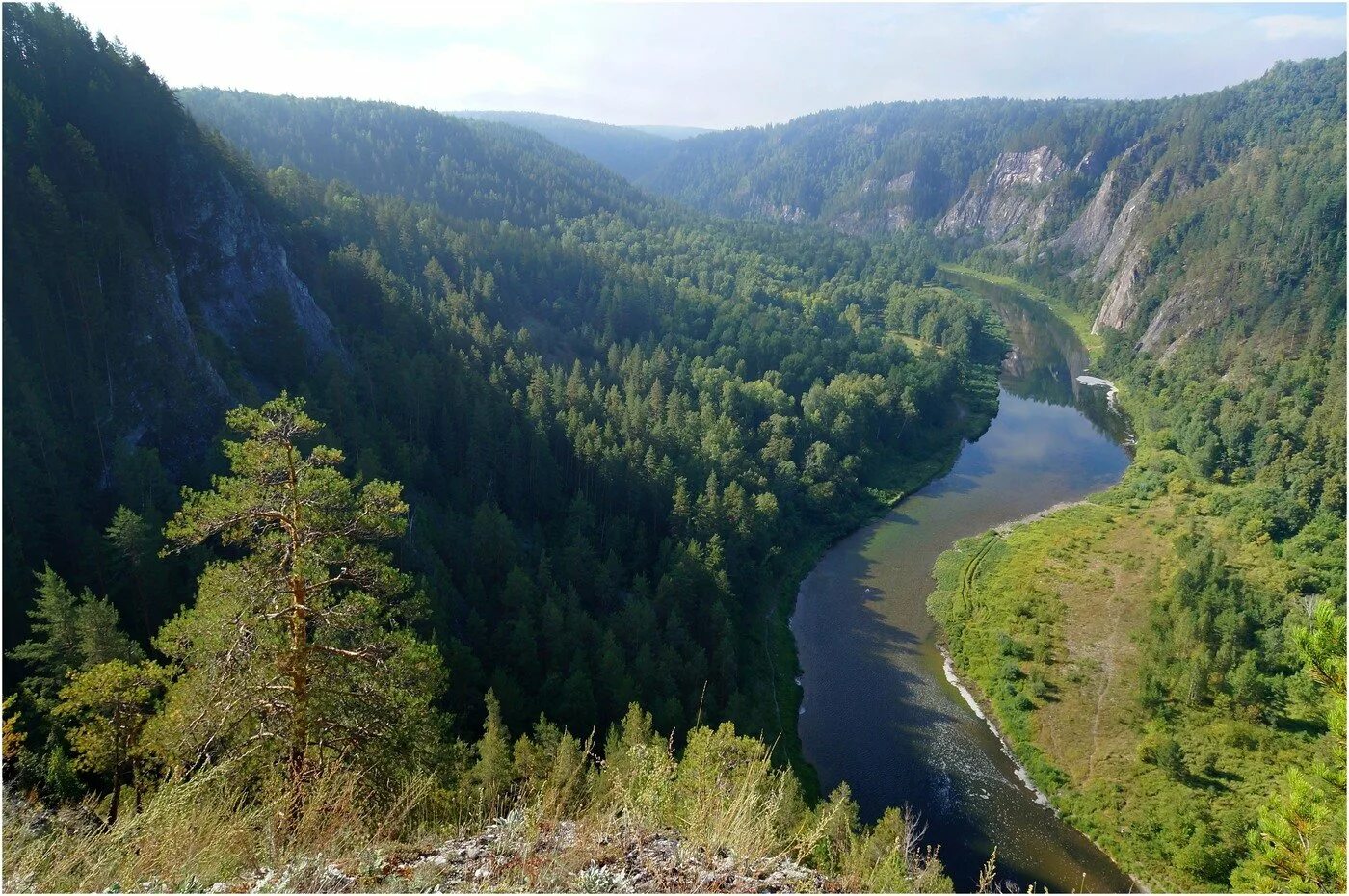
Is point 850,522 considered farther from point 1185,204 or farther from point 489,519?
point 1185,204

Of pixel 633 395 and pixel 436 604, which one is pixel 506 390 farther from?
pixel 436 604

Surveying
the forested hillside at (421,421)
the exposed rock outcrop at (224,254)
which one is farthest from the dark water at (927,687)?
the exposed rock outcrop at (224,254)

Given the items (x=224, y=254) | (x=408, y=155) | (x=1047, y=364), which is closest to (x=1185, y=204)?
(x=1047, y=364)

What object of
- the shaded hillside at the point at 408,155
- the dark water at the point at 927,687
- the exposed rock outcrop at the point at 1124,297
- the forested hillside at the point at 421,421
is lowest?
the dark water at the point at 927,687

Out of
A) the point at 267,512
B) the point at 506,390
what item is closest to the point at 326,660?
the point at 267,512

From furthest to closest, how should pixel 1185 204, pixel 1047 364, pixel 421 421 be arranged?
pixel 1185 204
pixel 1047 364
pixel 421 421

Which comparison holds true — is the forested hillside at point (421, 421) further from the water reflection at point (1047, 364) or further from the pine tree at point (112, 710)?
the water reflection at point (1047, 364)
